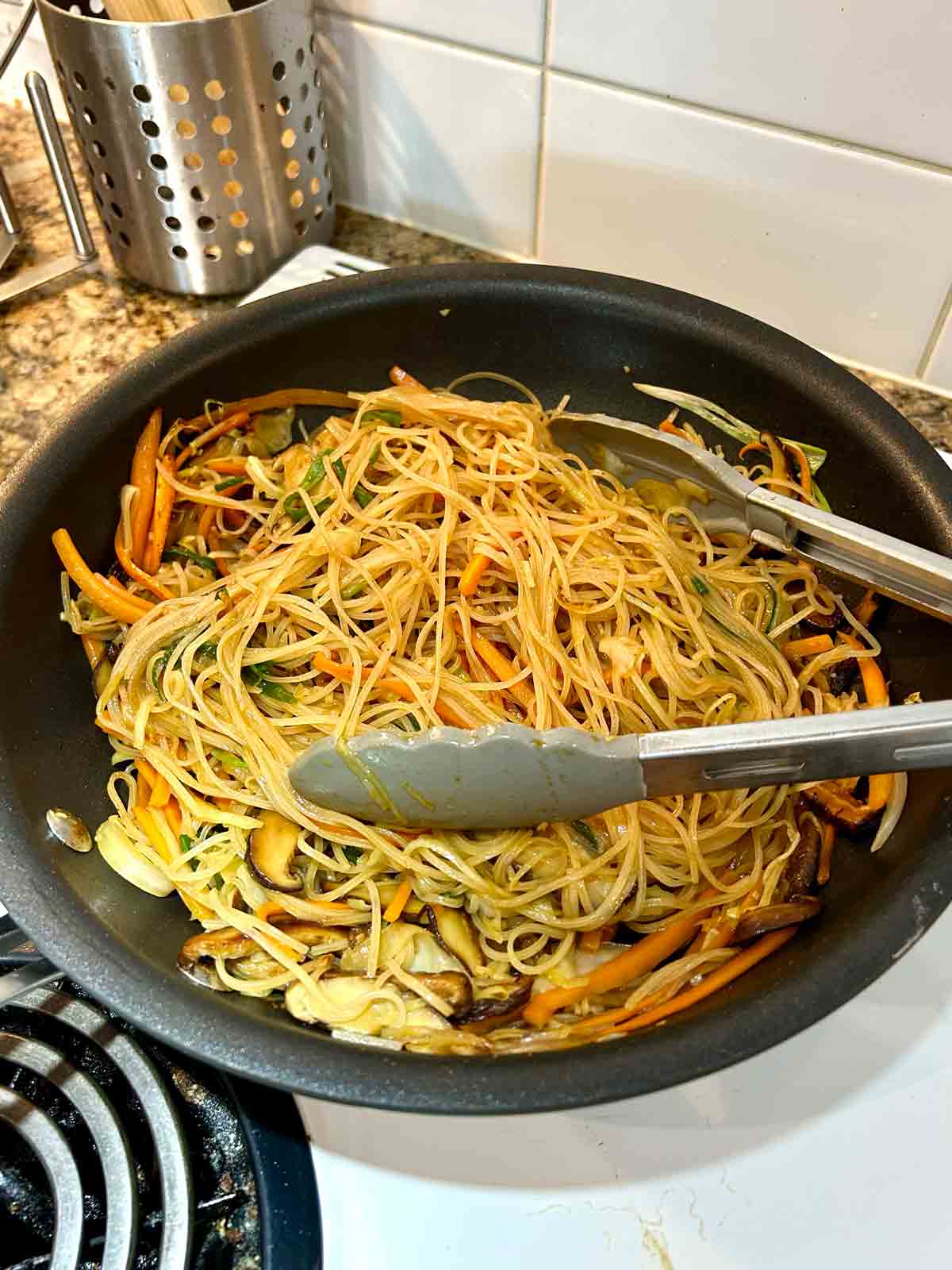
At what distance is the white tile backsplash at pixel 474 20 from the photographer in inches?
58.9

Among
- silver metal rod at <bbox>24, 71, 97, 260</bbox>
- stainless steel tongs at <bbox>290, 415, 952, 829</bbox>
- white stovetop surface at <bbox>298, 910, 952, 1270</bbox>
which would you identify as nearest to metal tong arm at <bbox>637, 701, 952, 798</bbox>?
stainless steel tongs at <bbox>290, 415, 952, 829</bbox>

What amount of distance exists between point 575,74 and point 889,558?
0.94 metres

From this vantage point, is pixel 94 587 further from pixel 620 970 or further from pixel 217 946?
pixel 620 970

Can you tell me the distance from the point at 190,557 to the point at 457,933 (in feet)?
1.93

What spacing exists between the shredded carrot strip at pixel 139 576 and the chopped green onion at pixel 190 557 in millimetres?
57

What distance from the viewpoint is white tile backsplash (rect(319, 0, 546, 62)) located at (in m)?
1.50

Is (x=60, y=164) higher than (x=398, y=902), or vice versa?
(x=60, y=164)

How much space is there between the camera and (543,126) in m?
1.60

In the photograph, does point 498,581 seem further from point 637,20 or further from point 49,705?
point 637,20

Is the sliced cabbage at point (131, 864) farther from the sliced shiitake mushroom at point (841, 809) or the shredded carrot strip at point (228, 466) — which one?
the sliced shiitake mushroom at point (841, 809)

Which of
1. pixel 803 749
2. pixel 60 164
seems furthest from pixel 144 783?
pixel 60 164

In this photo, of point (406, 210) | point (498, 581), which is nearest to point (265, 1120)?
point (498, 581)

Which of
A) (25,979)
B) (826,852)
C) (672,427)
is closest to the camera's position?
(25,979)

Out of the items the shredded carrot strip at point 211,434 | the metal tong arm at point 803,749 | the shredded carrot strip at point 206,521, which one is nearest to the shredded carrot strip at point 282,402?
the shredded carrot strip at point 211,434
